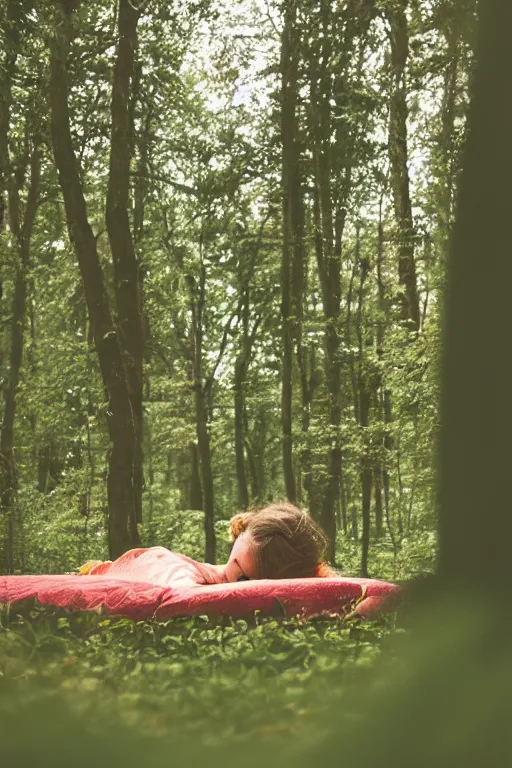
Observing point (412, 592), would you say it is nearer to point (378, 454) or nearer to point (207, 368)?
point (378, 454)

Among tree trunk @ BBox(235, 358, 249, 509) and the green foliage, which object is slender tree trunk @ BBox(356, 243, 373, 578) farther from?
the green foliage

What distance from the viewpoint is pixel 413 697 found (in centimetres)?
89

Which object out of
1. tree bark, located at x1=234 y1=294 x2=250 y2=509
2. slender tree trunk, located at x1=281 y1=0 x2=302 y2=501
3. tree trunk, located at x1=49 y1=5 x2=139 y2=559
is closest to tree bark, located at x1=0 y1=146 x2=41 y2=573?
tree trunk, located at x1=49 y1=5 x2=139 y2=559

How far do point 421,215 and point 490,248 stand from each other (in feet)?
31.8

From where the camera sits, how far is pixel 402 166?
10.9 m

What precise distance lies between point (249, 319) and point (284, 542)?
566 inches

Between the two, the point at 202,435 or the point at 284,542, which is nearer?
the point at 284,542

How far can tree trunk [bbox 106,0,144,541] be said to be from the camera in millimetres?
9359

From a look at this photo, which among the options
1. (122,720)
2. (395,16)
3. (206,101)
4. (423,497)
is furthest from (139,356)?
(122,720)

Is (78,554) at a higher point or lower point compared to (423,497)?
lower

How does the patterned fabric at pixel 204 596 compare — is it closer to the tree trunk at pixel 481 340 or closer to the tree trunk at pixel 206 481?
the tree trunk at pixel 481 340

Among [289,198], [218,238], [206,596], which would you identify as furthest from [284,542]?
[218,238]

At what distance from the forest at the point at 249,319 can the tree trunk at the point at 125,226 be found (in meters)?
0.03

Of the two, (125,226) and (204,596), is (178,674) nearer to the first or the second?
(204,596)
